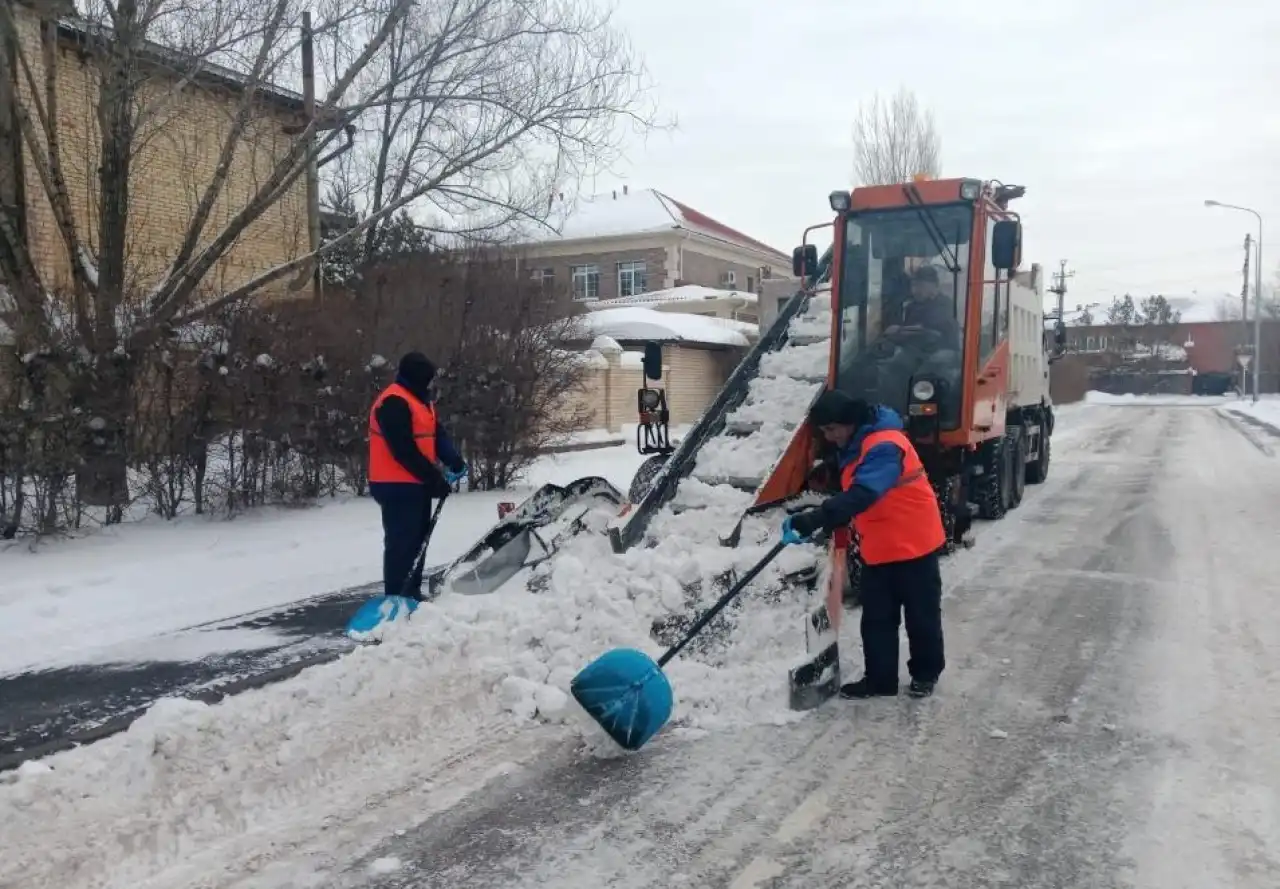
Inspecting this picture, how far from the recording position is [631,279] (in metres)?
44.7

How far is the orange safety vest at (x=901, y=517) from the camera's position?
17.1 ft

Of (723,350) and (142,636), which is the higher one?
(723,350)

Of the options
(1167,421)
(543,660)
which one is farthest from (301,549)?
(1167,421)

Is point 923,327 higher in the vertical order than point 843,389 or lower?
Answer: higher

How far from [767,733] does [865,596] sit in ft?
3.39

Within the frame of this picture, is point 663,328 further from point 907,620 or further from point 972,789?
point 972,789

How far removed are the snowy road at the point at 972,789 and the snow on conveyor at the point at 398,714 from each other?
0.42m

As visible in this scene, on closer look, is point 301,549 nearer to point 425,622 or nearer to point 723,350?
point 425,622

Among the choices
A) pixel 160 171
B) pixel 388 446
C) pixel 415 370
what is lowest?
pixel 388 446

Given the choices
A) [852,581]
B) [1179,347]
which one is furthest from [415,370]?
[1179,347]

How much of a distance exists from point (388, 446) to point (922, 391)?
424 cm

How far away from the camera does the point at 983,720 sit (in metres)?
4.95

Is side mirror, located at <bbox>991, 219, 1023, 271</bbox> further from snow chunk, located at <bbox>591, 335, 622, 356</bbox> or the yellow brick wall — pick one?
snow chunk, located at <bbox>591, 335, 622, 356</bbox>

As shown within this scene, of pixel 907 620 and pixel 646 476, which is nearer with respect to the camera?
pixel 907 620
